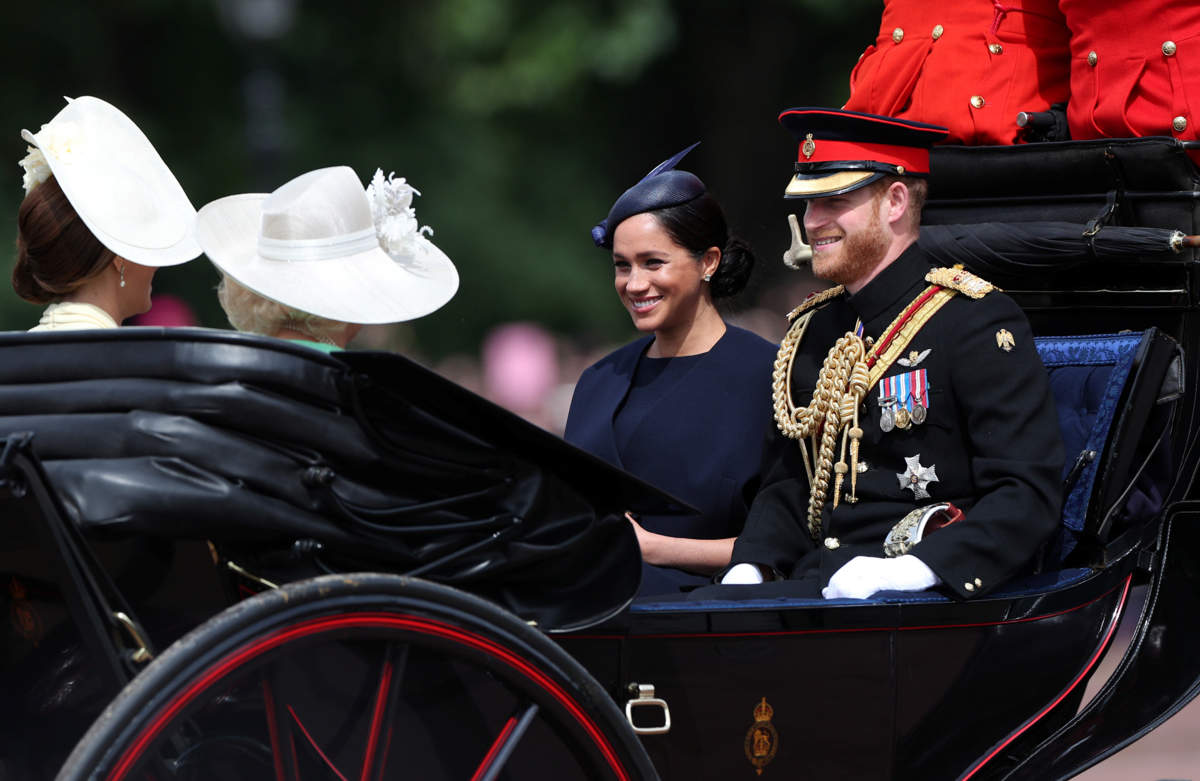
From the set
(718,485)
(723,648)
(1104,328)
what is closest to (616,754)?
(723,648)

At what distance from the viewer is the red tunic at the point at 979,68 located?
10.3 feet

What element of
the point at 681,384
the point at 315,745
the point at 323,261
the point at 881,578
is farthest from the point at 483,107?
the point at 315,745

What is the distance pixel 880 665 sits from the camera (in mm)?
2463

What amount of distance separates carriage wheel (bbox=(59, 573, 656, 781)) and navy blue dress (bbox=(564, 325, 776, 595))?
0.82 m

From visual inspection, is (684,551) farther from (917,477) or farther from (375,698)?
(375,698)

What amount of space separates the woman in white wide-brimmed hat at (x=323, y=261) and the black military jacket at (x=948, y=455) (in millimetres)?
842

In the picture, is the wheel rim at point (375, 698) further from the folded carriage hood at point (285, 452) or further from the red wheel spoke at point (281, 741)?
the folded carriage hood at point (285, 452)

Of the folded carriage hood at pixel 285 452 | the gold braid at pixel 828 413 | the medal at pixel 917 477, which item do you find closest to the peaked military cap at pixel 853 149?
the gold braid at pixel 828 413

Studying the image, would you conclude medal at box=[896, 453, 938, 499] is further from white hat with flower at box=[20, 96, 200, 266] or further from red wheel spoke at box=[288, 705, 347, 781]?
white hat with flower at box=[20, 96, 200, 266]

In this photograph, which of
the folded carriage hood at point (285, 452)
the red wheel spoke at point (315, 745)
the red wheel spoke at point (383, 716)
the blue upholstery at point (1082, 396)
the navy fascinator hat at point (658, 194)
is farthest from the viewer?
the navy fascinator hat at point (658, 194)

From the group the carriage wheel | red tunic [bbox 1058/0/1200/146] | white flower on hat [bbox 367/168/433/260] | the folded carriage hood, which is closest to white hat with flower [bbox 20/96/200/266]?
white flower on hat [bbox 367/168/433/260]

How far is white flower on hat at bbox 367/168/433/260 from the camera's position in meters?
2.60

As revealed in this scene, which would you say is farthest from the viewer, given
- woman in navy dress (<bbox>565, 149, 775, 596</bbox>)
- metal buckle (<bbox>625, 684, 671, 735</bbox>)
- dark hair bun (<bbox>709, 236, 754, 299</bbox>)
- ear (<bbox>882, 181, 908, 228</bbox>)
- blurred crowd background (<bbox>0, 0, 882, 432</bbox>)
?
blurred crowd background (<bbox>0, 0, 882, 432</bbox>)

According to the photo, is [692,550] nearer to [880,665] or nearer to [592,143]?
[880,665]
